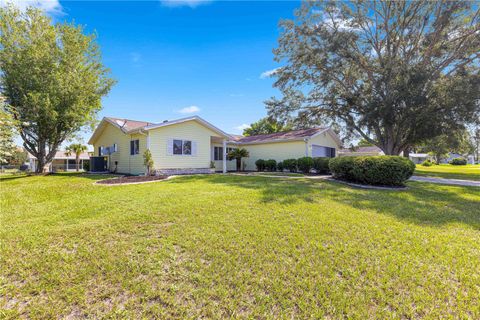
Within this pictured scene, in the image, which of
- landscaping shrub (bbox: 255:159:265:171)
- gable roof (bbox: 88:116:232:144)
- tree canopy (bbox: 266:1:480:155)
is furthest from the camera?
landscaping shrub (bbox: 255:159:265:171)

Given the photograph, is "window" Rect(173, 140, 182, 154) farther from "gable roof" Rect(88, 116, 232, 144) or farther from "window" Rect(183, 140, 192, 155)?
"gable roof" Rect(88, 116, 232, 144)

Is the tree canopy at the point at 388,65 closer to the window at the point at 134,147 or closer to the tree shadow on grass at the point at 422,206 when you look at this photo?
the tree shadow on grass at the point at 422,206

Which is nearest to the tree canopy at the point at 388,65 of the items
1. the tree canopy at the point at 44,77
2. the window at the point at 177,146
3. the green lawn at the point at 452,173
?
the green lawn at the point at 452,173

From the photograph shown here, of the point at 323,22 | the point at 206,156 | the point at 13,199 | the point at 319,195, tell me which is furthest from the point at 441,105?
the point at 13,199

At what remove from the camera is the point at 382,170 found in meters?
8.62

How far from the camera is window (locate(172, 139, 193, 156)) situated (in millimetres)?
13688

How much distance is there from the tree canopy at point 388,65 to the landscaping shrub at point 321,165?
5.51m

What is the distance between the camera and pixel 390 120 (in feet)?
51.1

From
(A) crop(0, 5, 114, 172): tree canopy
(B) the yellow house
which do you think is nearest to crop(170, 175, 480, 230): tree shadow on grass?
(B) the yellow house

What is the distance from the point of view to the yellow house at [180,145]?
13.0 metres

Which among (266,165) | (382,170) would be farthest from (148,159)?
(382,170)

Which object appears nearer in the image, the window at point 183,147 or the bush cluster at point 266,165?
the window at point 183,147

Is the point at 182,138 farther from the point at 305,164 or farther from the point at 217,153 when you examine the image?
the point at 305,164

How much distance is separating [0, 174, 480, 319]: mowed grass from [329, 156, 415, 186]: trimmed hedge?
339 cm
